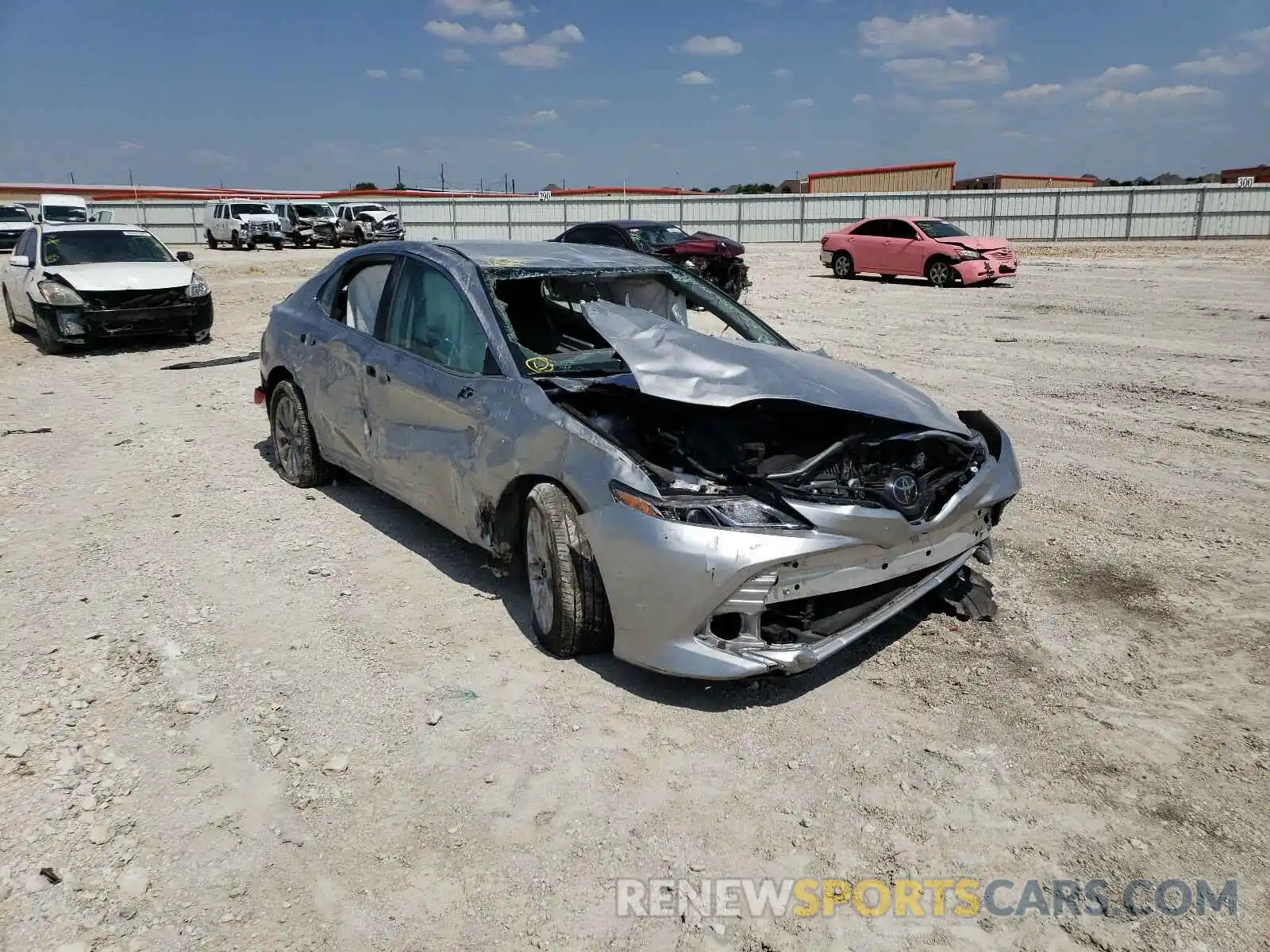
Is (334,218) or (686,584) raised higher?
(334,218)

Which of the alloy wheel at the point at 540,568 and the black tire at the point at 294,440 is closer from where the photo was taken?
the alloy wheel at the point at 540,568

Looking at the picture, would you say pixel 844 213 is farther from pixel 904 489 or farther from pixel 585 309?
pixel 904 489

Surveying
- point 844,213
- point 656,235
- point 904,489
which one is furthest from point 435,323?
point 844,213

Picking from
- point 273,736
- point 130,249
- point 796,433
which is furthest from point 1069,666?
point 130,249

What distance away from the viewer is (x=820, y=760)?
131 inches

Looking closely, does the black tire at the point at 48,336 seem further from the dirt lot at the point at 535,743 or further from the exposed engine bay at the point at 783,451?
the exposed engine bay at the point at 783,451

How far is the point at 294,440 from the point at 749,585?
162 inches

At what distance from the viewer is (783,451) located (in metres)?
4.03

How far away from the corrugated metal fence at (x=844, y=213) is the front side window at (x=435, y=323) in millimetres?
26036

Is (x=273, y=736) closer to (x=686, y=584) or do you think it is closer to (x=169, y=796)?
(x=169, y=796)

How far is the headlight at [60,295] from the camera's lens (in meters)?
11.8

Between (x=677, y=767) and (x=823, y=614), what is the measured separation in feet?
2.78

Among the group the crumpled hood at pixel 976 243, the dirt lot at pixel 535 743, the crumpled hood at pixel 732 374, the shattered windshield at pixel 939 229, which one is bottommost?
the dirt lot at pixel 535 743

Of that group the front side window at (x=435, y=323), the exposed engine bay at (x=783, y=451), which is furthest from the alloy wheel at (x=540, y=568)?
the front side window at (x=435, y=323)
